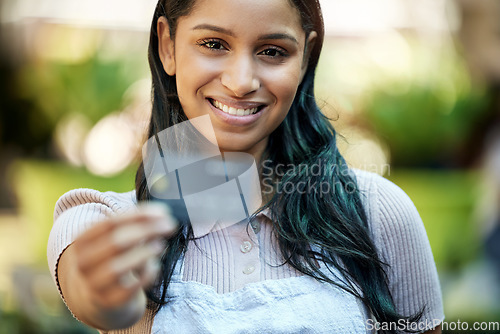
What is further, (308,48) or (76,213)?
(308,48)

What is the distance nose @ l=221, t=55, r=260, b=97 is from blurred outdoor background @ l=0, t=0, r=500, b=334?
1.78 meters

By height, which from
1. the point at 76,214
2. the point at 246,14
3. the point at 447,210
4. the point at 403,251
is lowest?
the point at 447,210

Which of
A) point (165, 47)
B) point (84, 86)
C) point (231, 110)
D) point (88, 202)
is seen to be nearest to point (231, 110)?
point (231, 110)

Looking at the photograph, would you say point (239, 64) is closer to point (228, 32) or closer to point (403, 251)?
point (228, 32)

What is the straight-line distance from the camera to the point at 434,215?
339cm

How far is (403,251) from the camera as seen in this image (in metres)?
1.33

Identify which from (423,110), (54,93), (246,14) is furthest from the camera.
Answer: (423,110)

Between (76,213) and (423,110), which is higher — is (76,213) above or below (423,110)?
above

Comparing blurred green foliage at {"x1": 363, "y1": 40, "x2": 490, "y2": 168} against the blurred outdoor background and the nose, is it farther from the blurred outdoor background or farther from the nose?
the nose

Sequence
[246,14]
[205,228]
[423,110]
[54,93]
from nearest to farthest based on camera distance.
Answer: [246,14] → [205,228] → [54,93] → [423,110]

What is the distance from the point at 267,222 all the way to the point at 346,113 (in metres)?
2.34

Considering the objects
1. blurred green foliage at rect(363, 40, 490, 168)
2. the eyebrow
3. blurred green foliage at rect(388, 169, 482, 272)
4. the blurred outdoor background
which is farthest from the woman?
blurred green foliage at rect(363, 40, 490, 168)

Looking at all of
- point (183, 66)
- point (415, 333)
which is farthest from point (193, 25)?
point (415, 333)

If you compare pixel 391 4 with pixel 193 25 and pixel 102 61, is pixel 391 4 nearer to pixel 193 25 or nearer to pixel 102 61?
pixel 102 61
